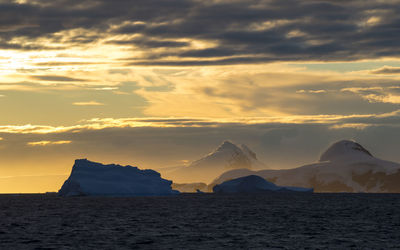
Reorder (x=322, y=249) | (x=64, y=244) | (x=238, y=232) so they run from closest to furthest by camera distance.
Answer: (x=322, y=249)
(x=64, y=244)
(x=238, y=232)

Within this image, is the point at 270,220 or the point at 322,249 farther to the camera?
the point at 270,220

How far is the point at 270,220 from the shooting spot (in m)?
95.4

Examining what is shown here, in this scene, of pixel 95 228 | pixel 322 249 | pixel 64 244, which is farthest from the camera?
pixel 95 228

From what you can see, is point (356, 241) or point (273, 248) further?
point (356, 241)

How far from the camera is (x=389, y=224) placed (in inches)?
3447

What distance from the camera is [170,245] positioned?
6094 centimetres

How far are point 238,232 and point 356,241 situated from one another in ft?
48.4

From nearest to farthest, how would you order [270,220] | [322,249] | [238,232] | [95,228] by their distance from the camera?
[322,249] < [238,232] < [95,228] < [270,220]

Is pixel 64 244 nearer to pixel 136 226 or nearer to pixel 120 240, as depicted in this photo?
pixel 120 240

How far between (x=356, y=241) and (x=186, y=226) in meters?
25.4

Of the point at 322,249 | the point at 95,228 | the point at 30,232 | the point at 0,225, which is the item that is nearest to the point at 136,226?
the point at 95,228

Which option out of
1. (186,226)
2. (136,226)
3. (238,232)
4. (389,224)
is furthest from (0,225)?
(389,224)

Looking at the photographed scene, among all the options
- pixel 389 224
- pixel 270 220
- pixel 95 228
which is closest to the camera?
pixel 95 228

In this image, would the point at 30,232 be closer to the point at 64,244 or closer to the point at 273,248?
the point at 64,244
